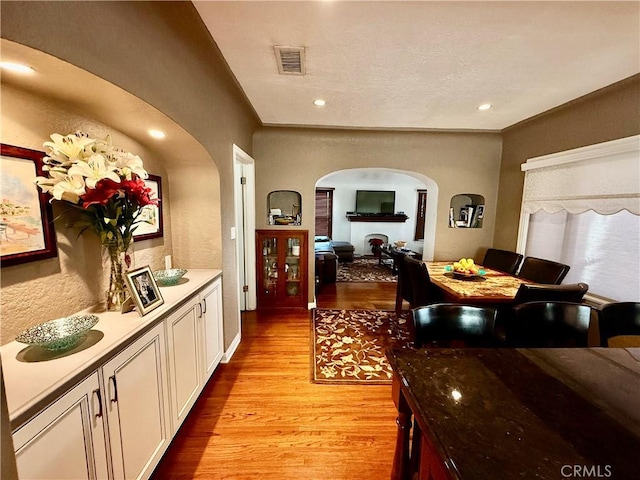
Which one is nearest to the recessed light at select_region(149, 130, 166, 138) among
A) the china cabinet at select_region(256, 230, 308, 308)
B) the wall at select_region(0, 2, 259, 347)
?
the wall at select_region(0, 2, 259, 347)

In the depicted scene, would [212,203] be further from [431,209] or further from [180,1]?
[431,209]

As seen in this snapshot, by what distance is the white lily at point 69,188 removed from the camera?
1.09m

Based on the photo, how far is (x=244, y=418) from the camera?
6.23 ft

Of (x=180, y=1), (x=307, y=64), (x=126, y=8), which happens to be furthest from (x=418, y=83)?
(x=126, y=8)

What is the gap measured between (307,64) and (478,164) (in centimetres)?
303

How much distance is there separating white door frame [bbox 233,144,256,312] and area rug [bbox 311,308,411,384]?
3.46ft

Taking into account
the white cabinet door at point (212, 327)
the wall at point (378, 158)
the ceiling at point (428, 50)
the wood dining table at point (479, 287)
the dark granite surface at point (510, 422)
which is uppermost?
the ceiling at point (428, 50)

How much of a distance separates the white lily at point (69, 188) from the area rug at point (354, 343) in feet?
7.02

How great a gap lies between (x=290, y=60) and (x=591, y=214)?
329cm

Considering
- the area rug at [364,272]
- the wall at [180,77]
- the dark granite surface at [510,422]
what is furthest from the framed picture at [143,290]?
the area rug at [364,272]

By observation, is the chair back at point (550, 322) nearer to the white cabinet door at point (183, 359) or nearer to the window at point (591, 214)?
the window at point (591, 214)

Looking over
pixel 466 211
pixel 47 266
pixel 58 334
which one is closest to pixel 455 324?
pixel 58 334

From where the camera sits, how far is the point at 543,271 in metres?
2.67

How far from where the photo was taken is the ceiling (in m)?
1.43
